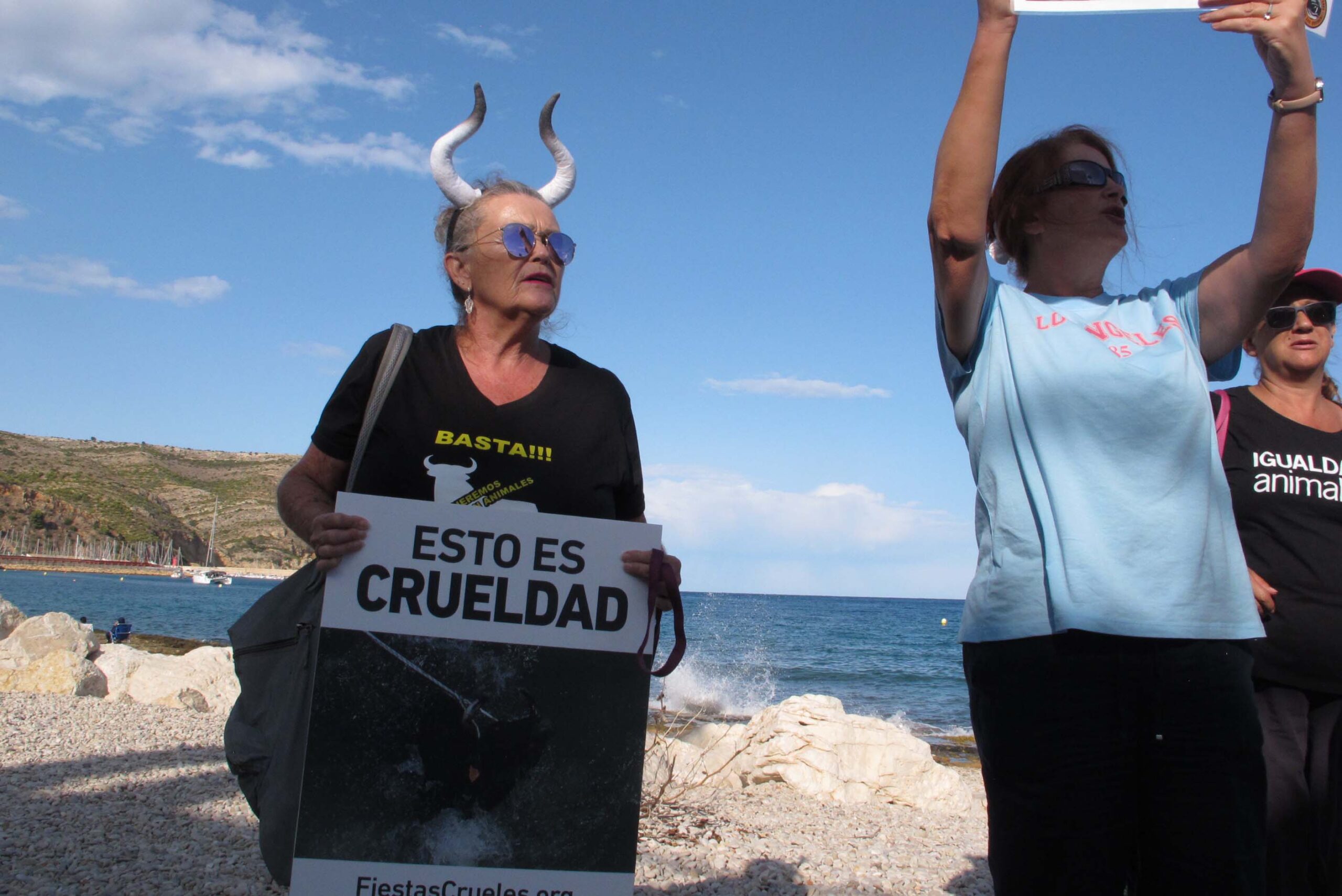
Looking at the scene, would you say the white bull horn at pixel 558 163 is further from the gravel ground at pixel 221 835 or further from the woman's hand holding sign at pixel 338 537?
the gravel ground at pixel 221 835

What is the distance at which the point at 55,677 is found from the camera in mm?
9266

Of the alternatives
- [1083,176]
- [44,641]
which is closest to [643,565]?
[1083,176]

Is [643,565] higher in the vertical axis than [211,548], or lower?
lower

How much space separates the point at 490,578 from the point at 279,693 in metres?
0.57

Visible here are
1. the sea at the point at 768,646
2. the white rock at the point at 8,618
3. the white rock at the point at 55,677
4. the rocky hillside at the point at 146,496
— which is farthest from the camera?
the rocky hillside at the point at 146,496

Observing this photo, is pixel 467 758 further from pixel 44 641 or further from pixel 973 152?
pixel 44 641

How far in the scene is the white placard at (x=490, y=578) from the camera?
2.04 m


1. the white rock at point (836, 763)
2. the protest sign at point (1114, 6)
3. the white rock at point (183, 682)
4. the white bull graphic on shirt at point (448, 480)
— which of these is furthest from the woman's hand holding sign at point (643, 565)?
the white rock at point (183, 682)

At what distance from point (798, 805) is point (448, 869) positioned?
4.87 metres

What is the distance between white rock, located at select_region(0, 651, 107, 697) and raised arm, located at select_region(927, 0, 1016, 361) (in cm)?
1005

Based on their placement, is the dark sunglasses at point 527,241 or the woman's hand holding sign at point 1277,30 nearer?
the woman's hand holding sign at point 1277,30

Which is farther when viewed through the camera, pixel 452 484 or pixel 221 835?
pixel 221 835

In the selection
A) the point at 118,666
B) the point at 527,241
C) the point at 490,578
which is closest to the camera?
the point at 490,578

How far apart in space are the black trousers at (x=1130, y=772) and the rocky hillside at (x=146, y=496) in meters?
109
